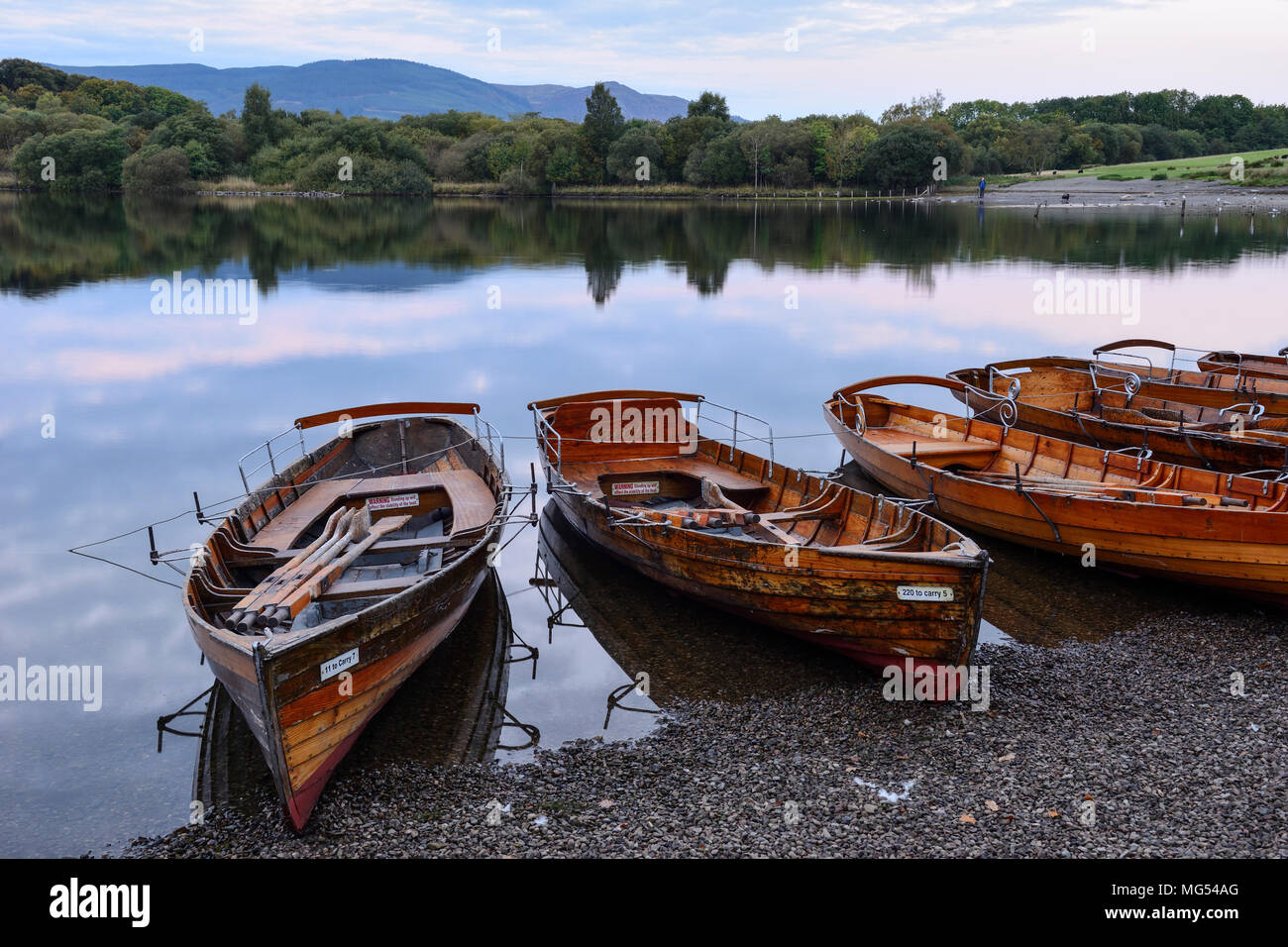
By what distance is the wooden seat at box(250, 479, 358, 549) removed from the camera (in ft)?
44.6

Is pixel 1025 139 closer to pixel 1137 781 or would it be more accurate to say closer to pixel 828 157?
pixel 828 157

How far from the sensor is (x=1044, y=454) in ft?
58.3

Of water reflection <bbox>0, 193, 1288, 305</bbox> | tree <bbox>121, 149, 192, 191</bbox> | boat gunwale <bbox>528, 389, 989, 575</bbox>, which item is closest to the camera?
boat gunwale <bbox>528, 389, 989, 575</bbox>

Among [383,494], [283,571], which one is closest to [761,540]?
[283,571]

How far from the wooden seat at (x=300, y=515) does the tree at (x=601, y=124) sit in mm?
125344

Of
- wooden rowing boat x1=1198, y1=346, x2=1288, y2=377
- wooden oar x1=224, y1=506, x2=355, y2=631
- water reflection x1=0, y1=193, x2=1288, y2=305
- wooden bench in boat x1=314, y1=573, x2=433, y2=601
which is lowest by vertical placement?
wooden bench in boat x1=314, y1=573, x2=433, y2=601

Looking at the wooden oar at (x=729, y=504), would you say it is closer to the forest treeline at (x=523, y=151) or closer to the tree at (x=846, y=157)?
the forest treeline at (x=523, y=151)

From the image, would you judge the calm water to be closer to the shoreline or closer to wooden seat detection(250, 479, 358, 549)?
wooden seat detection(250, 479, 358, 549)

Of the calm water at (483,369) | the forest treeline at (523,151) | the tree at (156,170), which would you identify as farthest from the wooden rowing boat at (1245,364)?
the tree at (156,170)

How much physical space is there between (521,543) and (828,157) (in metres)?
125

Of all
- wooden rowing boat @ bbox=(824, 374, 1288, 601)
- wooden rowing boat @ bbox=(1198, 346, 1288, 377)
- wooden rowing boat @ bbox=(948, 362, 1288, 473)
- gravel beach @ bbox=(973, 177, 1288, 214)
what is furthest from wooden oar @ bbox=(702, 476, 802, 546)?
gravel beach @ bbox=(973, 177, 1288, 214)

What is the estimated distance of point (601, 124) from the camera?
13325 centimetres

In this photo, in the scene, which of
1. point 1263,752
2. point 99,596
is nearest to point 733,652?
point 1263,752

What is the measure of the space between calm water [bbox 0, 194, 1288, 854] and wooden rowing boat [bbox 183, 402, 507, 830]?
1.16 metres
